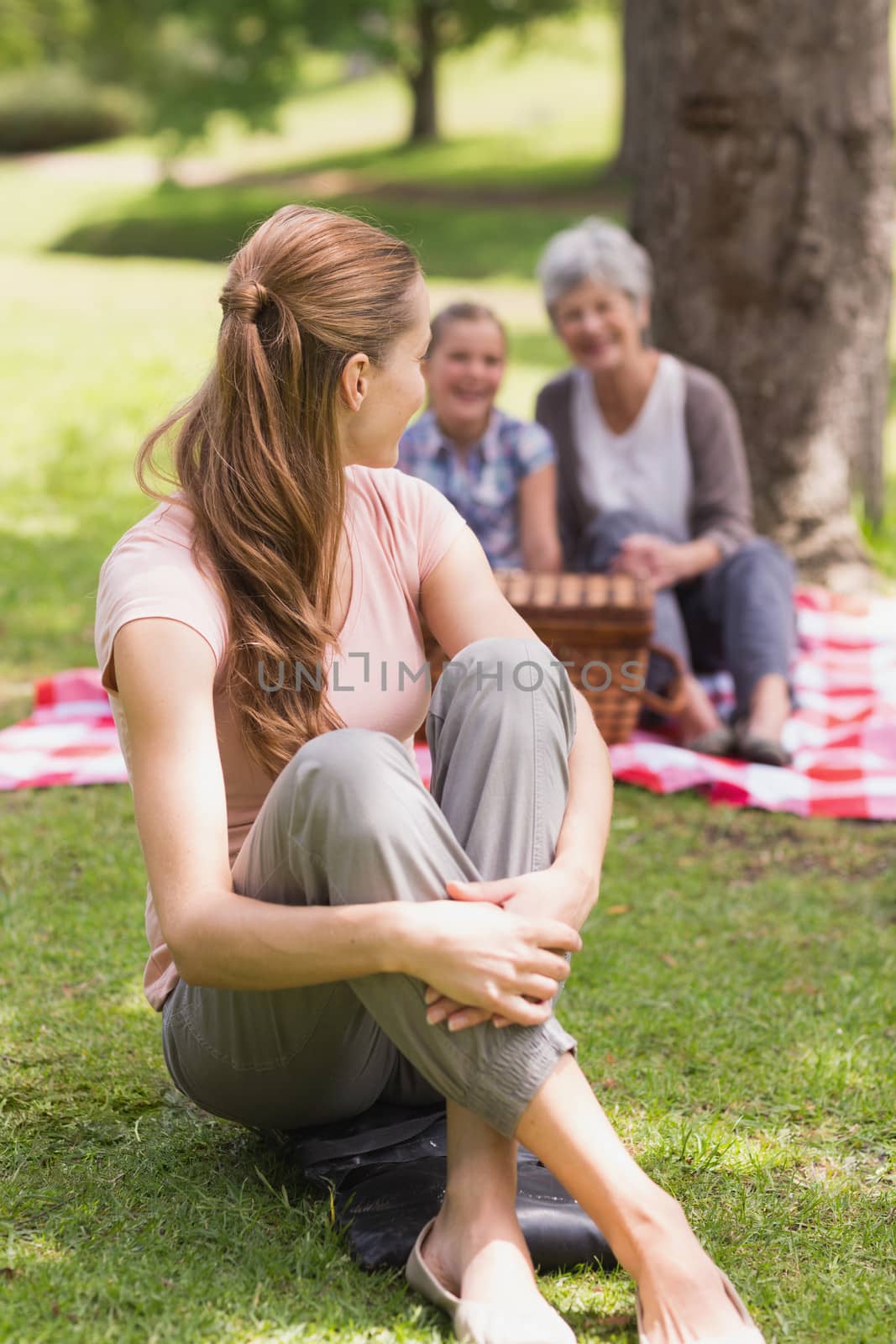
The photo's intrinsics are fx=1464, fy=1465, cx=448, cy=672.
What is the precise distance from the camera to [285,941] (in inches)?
65.7

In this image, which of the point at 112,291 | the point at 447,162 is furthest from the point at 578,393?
the point at 447,162

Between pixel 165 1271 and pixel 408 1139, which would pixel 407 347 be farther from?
pixel 165 1271

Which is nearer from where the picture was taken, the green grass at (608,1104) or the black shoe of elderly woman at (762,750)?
the green grass at (608,1104)

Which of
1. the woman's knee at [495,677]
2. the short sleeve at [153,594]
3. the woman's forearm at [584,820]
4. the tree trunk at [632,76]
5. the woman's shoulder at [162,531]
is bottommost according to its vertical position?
the woman's forearm at [584,820]

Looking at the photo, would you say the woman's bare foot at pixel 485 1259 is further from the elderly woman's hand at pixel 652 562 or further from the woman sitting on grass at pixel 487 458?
the woman sitting on grass at pixel 487 458

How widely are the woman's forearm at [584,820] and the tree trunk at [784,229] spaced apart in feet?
10.9

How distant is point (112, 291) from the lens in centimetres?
1170

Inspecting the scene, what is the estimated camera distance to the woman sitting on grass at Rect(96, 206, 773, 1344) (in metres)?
1.67

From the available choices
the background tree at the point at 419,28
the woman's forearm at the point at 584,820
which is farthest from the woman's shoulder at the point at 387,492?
the background tree at the point at 419,28

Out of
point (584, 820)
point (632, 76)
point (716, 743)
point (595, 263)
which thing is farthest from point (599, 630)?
point (632, 76)

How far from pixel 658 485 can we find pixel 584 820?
107 inches

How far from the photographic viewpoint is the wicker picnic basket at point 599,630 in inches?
151

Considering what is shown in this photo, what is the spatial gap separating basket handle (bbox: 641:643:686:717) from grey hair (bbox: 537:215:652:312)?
110 cm

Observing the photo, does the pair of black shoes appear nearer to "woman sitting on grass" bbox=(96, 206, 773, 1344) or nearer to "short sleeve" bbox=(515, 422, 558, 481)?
"woman sitting on grass" bbox=(96, 206, 773, 1344)
